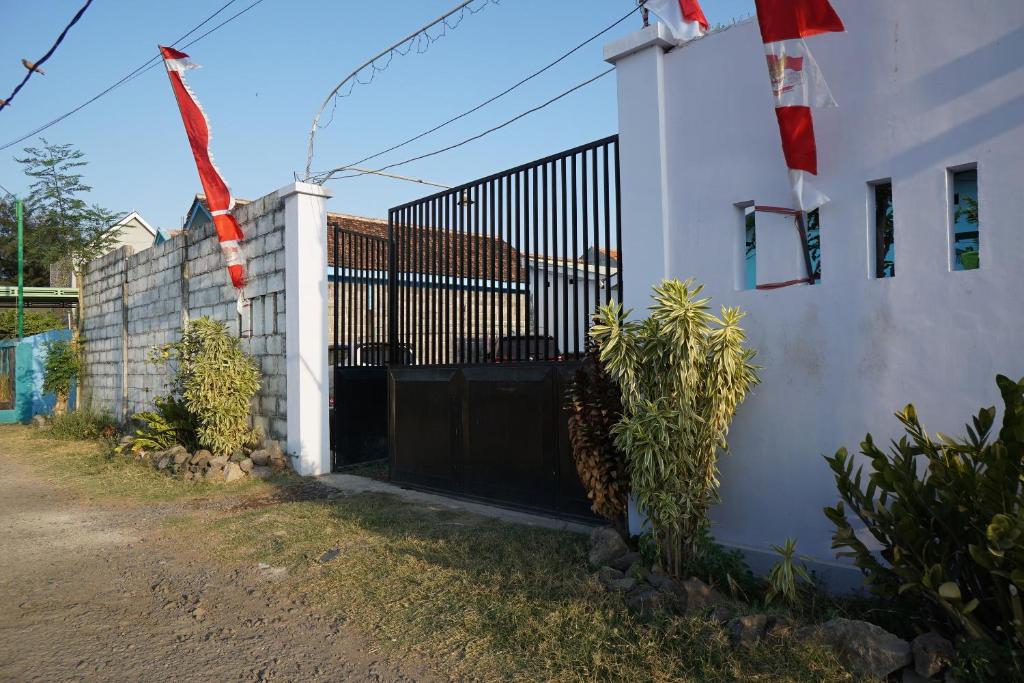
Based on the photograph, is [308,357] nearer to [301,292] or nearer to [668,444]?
[301,292]

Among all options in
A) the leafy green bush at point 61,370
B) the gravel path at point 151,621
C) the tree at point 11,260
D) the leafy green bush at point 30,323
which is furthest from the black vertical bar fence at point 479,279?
the tree at point 11,260

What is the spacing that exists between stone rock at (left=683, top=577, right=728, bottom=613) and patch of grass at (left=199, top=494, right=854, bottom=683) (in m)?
0.15

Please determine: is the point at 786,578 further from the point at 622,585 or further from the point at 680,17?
the point at 680,17

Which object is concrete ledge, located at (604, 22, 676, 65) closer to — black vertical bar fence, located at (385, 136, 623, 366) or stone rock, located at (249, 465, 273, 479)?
black vertical bar fence, located at (385, 136, 623, 366)

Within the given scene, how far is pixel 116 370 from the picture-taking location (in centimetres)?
1565

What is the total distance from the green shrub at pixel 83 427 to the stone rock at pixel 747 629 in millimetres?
12891

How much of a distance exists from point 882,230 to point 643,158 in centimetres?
185

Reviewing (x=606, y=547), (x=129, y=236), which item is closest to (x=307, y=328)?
(x=606, y=547)

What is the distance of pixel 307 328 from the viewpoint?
31.1ft

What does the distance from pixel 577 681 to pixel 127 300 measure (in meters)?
14.5

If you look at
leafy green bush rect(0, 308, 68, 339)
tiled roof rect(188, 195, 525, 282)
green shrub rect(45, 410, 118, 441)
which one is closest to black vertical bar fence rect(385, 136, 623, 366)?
tiled roof rect(188, 195, 525, 282)

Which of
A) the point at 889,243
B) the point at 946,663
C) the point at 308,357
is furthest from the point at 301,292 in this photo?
the point at 946,663

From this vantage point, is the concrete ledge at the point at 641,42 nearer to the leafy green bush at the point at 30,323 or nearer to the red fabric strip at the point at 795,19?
Result: the red fabric strip at the point at 795,19

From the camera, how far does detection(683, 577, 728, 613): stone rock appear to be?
401 centimetres
